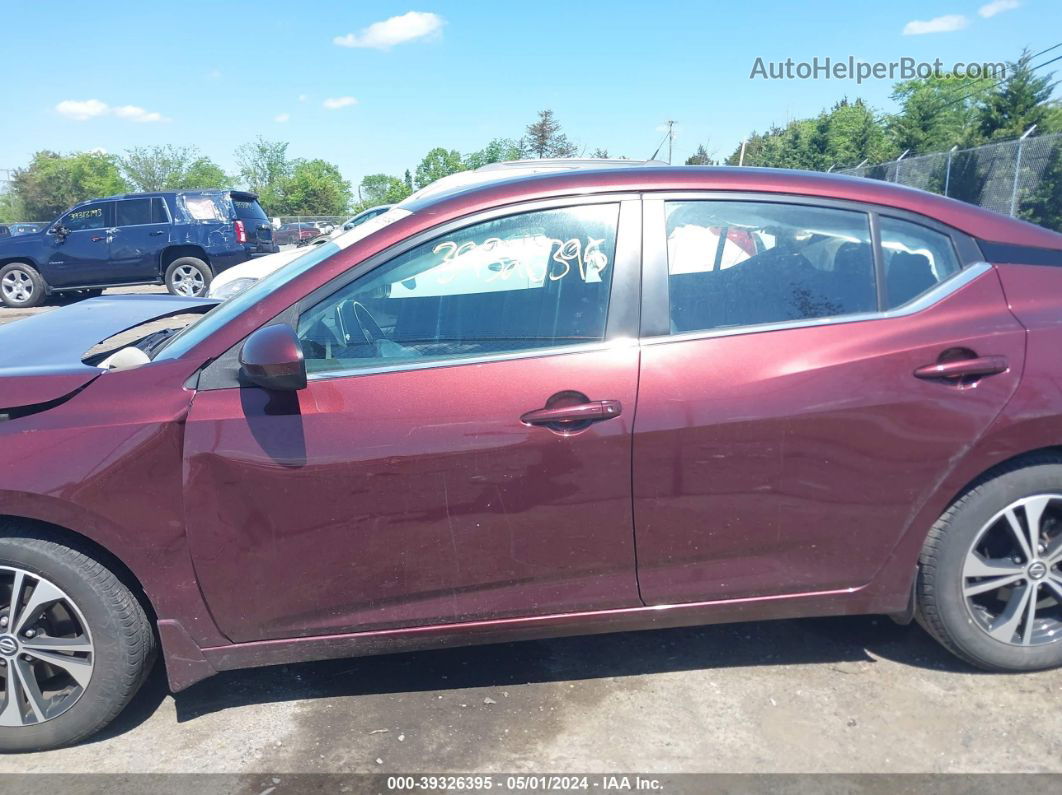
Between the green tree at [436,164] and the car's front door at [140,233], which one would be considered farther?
the green tree at [436,164]

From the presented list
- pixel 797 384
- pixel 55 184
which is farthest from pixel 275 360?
pixel 55 184

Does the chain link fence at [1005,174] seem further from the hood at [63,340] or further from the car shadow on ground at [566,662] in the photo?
the hood at [63,340]

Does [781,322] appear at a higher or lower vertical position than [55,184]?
lower

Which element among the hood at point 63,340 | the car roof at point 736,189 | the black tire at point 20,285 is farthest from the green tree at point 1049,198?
the black tire at point 20,285

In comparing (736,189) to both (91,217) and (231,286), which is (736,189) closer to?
(231,286)

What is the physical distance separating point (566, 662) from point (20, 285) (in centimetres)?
1512

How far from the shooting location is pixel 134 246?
14273 mm

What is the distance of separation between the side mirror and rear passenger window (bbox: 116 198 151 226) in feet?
44.6

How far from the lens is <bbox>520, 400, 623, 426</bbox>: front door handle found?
7.89ft

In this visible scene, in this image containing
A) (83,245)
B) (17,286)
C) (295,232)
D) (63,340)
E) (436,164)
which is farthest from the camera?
(436,164)

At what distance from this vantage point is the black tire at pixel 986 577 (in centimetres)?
263

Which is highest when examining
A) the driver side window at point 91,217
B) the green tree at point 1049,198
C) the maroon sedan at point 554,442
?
the driver side window at point 91,217

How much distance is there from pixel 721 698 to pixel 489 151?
205 ft

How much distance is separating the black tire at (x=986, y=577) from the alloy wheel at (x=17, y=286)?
1596 cm
